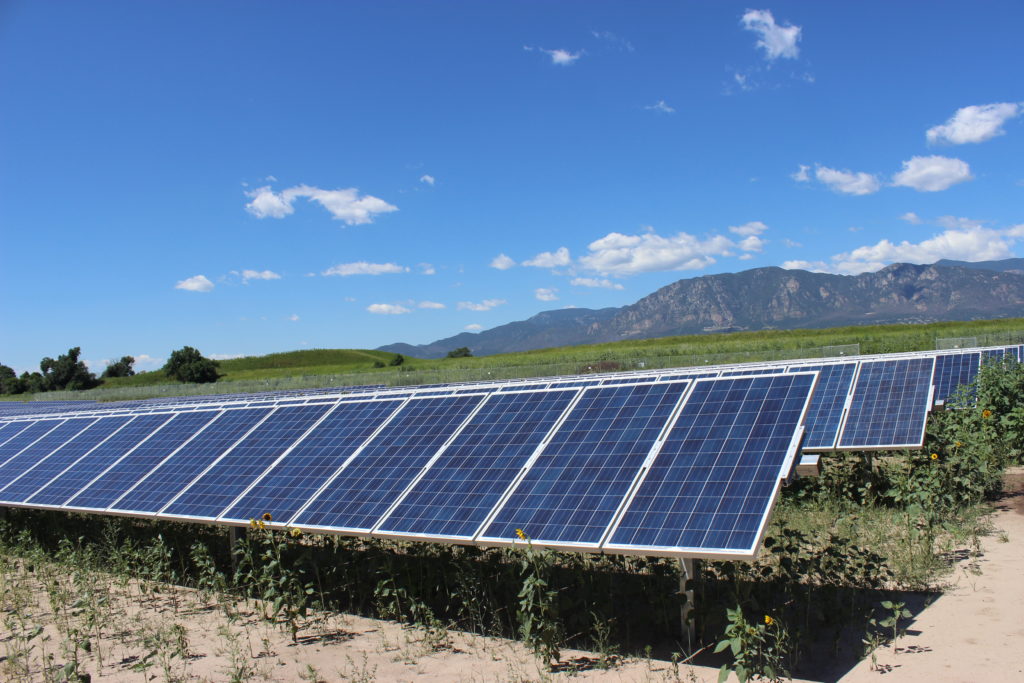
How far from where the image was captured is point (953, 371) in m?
19.8

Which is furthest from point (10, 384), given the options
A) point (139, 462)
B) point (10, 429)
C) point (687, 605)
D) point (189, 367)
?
point (687, 605)

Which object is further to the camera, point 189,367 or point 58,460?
point 189,367

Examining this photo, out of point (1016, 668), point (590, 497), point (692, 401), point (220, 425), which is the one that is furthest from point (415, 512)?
point (220, 425)

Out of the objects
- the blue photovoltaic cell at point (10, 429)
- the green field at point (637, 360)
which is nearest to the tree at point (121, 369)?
the green field at point (637, 360)

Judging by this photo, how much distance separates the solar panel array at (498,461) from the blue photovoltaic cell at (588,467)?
0.02 m

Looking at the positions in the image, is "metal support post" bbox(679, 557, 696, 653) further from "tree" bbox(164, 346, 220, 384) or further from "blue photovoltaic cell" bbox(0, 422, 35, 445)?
"tree" bbox(164, 346, 220, 384)

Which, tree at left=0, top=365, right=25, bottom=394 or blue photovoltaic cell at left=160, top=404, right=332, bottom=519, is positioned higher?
tree at left=0, top=365, right=25, bottom=394

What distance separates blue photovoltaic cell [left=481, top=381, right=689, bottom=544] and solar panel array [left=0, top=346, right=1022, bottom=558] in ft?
0.08

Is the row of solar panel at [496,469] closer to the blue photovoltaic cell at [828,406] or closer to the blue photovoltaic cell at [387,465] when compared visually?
the blue photovoltaic cell at [387,465]

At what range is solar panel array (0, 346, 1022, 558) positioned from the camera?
285 inches

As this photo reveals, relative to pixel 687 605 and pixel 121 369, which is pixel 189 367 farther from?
pixel 687 605

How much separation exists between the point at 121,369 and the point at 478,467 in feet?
450

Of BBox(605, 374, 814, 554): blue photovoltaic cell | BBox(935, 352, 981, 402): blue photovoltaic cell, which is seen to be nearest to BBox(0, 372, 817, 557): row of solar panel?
BBox(605, 374, 814, 554): blue photovoltaic cell

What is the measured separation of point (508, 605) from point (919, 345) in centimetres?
5777
